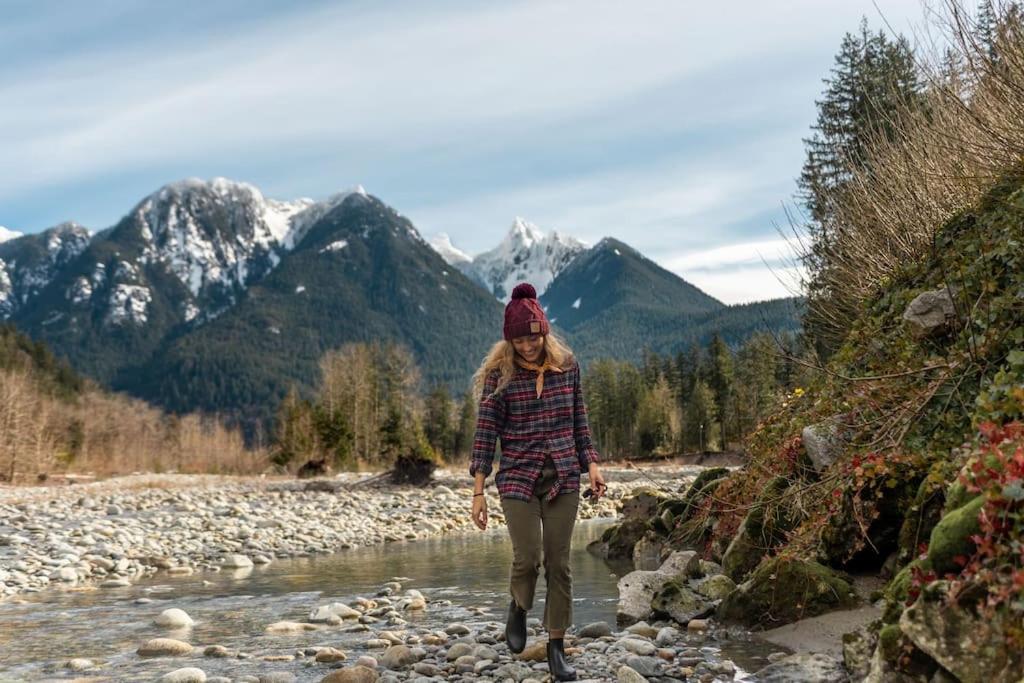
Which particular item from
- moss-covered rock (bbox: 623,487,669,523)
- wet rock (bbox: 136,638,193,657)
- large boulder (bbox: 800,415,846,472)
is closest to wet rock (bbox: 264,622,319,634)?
wet rock (bbox: 136,638,193,657)

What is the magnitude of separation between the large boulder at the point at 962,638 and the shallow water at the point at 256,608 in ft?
7.68

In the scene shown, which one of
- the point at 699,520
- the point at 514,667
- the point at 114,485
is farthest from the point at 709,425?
the point at 514,667

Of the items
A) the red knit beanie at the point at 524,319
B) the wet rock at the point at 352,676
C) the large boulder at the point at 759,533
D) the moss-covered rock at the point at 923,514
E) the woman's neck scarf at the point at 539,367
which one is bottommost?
the wet rock at the point at 352,676

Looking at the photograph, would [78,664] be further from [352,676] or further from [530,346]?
[530,346]

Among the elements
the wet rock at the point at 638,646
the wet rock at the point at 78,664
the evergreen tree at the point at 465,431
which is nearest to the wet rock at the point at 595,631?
the wet rock at the point at 638,646

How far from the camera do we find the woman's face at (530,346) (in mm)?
5641

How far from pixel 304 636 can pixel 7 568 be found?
272 inches

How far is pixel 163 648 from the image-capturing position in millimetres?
7184

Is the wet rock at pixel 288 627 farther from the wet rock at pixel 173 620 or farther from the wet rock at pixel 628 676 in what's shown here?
the wet rock at pixel 628 676

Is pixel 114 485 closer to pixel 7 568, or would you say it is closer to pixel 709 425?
pixel 7 568

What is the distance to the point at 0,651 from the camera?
737 cm

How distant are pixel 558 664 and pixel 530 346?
6.80 ft

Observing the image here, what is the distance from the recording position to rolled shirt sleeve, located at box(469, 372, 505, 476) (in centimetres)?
565

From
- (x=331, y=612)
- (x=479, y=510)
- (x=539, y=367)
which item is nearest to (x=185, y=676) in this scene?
(x=479, y=510)
